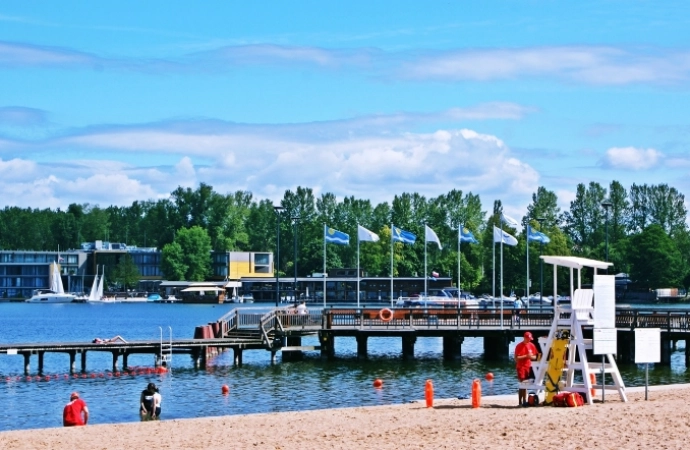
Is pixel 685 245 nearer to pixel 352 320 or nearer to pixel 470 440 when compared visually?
pixel 352 320

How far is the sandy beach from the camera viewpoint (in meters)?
27.4

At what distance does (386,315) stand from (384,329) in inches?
29.1

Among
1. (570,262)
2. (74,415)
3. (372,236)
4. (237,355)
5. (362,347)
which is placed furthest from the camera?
(372,236)

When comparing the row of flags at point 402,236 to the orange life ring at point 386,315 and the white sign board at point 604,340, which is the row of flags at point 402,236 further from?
the white sign board at point 604,340

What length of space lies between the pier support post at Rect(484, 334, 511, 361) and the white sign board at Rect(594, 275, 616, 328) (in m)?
30.8

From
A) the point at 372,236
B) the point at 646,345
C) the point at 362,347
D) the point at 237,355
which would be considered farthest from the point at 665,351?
the point at 646,345

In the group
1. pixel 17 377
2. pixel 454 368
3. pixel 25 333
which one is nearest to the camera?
pixel 17 377

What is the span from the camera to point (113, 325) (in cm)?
13212

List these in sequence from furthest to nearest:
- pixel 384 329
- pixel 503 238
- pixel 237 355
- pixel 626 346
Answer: pixel 503 238 → pixel 384 329 → pixel 626 346 → pixel 237 355

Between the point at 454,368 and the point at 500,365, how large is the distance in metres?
2.99

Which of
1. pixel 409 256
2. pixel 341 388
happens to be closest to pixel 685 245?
pixel 409 256

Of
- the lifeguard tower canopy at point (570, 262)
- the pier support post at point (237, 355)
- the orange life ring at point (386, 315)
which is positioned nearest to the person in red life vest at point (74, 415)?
the lifeguard tower canopy at point (570, 262)

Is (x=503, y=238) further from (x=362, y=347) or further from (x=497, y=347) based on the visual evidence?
(x=362, y=347)

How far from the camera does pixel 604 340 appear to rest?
34.3 metres
